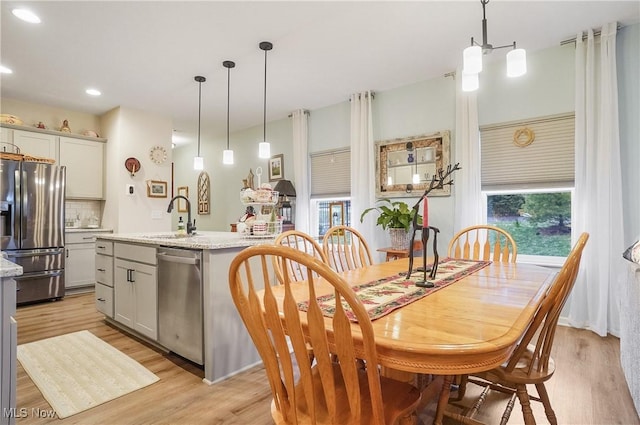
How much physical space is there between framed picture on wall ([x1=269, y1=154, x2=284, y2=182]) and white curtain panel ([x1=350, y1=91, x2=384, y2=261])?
146 cm

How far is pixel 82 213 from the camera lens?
16.5ft

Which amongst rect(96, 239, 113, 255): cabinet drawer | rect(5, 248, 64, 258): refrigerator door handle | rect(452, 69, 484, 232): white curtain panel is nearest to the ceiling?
rect(452, 69, 484, 232): white curtain panel

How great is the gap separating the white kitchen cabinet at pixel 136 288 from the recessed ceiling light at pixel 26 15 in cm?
191

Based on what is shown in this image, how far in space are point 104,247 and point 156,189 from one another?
2.10m

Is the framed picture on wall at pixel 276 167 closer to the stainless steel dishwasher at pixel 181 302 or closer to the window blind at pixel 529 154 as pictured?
the window blind at pixel 529 154

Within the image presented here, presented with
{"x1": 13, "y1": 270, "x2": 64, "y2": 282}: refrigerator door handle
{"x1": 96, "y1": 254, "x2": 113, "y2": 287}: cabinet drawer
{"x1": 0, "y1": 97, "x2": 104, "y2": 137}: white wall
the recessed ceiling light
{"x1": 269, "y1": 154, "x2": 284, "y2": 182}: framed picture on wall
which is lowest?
{"x1": 13, "y1": 270, "x2": 64, "y2": 282}: refrigerator door handle

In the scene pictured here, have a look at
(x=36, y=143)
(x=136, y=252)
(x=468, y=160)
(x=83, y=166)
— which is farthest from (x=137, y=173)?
(x=468, y=160)

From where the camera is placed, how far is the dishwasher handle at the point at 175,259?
2.14 meters

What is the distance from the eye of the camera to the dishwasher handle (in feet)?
7.01

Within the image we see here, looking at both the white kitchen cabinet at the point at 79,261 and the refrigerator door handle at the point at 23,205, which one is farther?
the white kitchen cabinet at the point at 79,261

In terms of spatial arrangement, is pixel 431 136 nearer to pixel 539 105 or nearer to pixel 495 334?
pixel 539 105

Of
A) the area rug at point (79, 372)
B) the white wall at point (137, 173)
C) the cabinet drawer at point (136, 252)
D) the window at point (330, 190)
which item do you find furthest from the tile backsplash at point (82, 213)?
the window at point (330, 190)

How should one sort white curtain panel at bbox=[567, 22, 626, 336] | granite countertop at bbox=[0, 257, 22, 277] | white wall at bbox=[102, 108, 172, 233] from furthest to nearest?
white wall at bbox=[102, 108, 172, 233] < white curtain panel at bbox=[567, 22, 626, 336] < granite countertop at bbox=[0, 257, 22, 277]

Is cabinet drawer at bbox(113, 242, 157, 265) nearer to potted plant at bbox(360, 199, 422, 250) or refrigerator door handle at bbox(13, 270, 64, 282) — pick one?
refrigerator door handle at bbox(13, 270, 64, 282)
